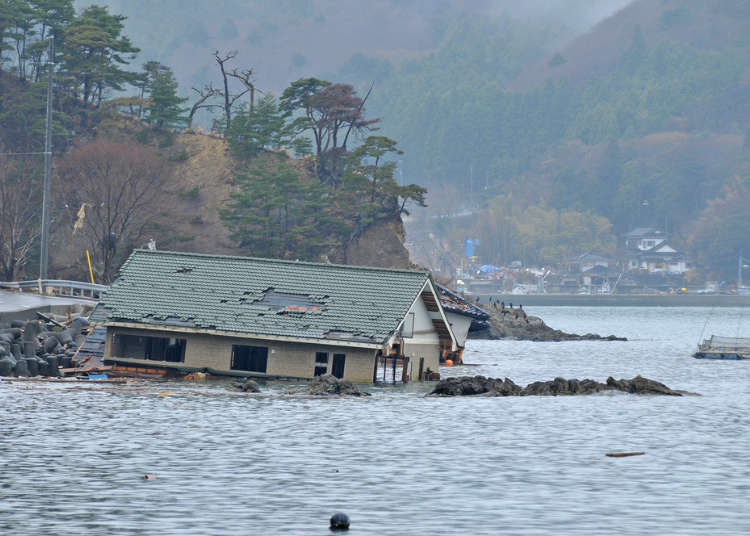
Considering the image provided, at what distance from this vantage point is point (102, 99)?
461ft

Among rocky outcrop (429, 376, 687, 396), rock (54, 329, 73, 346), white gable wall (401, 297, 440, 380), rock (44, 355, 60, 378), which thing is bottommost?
rock (44, 355, 60, 378)

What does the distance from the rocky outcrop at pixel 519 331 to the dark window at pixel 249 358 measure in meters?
70.7

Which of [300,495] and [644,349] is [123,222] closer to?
[644,349]

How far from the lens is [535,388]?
5203 centimetres

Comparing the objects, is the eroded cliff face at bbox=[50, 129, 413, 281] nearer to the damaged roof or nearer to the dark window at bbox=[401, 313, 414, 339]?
the damaged roof

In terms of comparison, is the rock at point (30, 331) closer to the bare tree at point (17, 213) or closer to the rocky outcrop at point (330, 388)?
the rocky outcrop at point (330, 388)

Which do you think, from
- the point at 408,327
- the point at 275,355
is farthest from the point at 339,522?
the point at 408,327

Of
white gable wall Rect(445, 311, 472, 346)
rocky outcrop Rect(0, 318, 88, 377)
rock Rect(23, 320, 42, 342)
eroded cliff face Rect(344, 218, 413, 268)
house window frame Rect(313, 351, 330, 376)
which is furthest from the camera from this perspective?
eroded cliff face Rect(344, 218, 413, 268)

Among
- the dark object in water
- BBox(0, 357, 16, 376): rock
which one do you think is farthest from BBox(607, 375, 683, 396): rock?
the dark object in water

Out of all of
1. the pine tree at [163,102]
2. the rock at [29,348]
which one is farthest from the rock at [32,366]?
the pine tree at [163,102]

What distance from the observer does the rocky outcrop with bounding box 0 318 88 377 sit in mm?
52031

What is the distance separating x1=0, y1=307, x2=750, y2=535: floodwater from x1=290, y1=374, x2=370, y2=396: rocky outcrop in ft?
5.03

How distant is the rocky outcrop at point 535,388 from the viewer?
5091 centimetres

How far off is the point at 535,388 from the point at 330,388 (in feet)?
32.1
